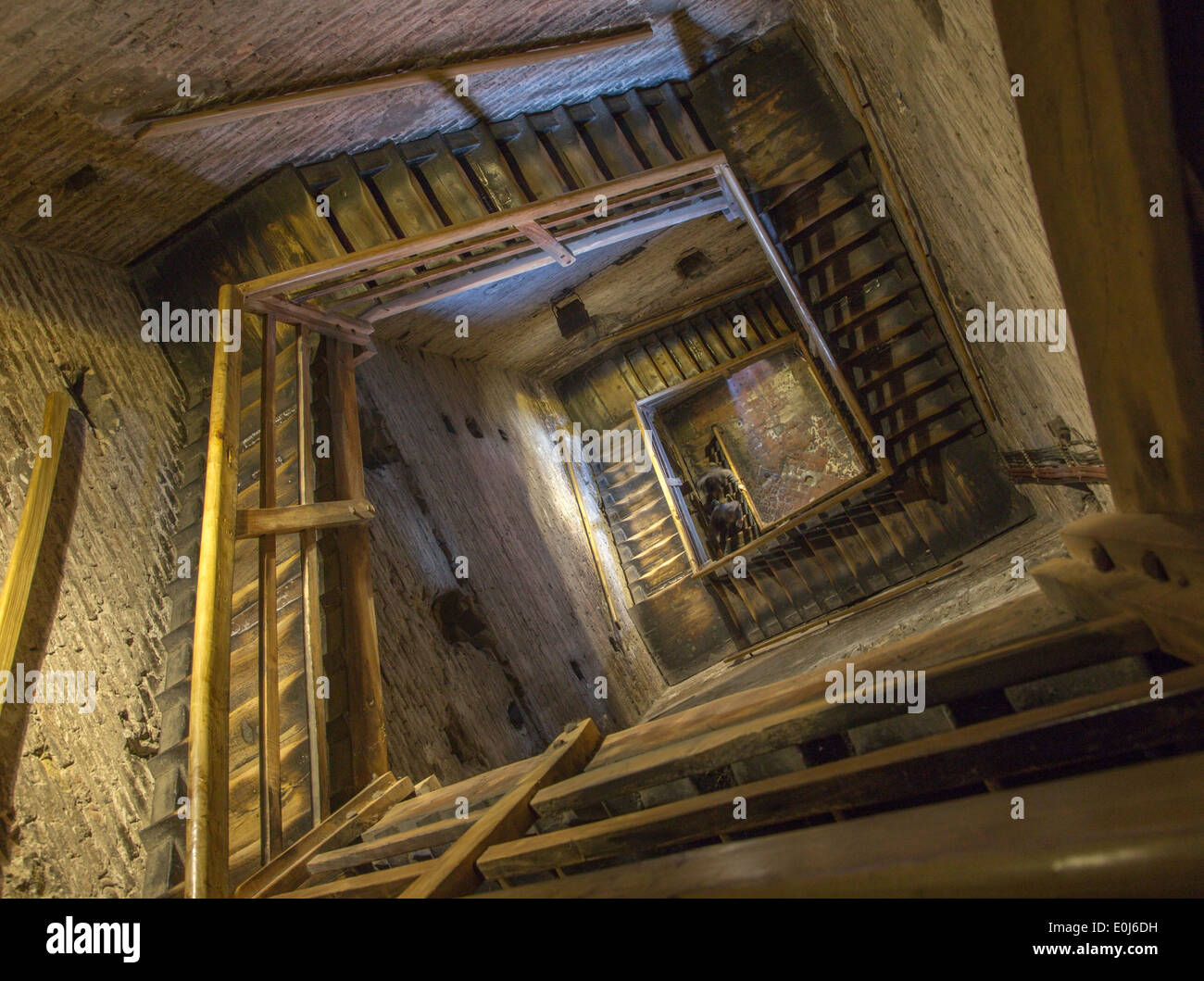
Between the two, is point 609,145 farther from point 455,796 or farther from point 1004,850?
point 1004,850

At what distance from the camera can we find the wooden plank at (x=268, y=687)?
334 centimetres

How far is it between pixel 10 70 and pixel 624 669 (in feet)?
23.5

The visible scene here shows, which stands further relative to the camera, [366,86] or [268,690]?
[366,86]

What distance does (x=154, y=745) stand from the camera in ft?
13.3

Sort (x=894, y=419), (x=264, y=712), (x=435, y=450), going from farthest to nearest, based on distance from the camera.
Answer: (x=894, y=419) → (x=435, y=450) → (x=264, y=712)

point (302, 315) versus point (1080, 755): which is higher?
point (302, 315)

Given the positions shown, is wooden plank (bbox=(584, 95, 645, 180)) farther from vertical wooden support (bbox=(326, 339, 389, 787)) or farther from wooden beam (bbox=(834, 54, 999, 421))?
vertical wooden support (bbox=(326, 339, 389, 787))

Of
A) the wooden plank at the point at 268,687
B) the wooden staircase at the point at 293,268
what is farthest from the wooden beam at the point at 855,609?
the wooden plank at the point at 268,687

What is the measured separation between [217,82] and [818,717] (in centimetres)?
499

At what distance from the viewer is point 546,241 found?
5781 millimetres

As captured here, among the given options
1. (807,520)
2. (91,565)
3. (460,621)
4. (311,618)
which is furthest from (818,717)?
(807,520)
